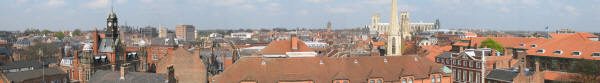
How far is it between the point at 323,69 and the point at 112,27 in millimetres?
33489

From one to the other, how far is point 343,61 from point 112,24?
3434cm

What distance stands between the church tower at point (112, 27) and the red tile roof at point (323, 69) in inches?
1072

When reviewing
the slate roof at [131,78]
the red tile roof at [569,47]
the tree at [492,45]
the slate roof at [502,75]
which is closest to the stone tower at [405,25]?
the tree at [492,45]

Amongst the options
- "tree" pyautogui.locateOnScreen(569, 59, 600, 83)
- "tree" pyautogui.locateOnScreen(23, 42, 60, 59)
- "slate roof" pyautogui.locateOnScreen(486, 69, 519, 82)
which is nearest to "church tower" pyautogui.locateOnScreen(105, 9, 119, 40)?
"tree" pyautogui.locateOnScreen(23, 42, 60, 59)

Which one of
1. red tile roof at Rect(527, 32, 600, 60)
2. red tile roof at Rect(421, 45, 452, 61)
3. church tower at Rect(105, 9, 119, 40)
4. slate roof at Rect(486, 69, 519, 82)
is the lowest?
slate roof at Rect(486, 69, 519, 82)

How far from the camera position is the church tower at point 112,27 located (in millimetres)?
61972

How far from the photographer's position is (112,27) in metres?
62.6

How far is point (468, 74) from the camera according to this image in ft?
186

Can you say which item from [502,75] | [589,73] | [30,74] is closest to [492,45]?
[502,75]

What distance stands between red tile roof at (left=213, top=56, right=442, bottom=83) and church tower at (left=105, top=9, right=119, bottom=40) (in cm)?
2723

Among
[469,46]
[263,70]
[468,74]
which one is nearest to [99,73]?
[263,70]

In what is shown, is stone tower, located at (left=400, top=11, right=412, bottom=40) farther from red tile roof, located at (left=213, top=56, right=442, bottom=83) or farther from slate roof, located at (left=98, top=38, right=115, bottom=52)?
red tile roof, located at (left=213, top=56, right=442, bottom=83)

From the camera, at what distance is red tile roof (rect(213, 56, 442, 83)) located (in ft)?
133

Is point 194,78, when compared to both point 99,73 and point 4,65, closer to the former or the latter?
point 99,73
